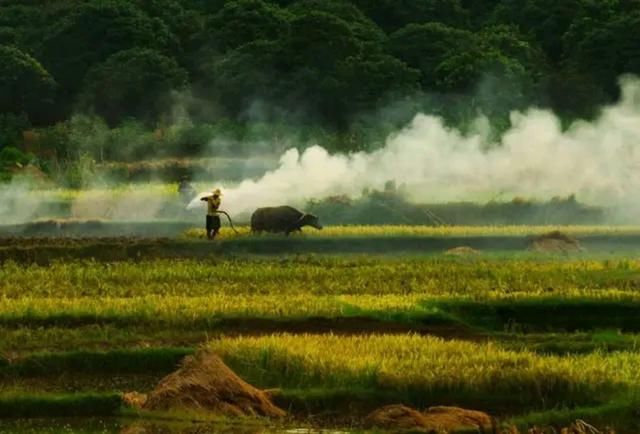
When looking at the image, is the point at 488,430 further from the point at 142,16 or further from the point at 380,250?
the point at 142,16

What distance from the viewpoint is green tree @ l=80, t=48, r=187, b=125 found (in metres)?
64.1

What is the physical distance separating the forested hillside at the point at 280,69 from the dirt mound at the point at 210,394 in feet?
109

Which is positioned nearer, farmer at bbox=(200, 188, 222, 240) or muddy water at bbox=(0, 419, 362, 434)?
muddy water at bbox=(0, 419, 362, 434)

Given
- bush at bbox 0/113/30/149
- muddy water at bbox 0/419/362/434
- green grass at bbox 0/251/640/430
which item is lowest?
muddy water at bbox 0/419/362/434

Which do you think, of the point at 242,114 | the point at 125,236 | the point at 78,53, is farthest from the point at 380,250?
the point at 78,53

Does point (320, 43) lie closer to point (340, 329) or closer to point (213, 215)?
point (213, 215)

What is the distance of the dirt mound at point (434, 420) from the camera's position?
1658cm

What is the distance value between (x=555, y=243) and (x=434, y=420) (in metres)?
16.9

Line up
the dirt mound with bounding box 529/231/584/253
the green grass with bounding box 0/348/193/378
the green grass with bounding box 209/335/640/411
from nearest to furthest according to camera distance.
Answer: the green grass with bounding box 209/335/640/411, the green grass with bounding box 0/348/193/378, the dirt mound with bounding box 529/231/584/253

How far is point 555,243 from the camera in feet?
109

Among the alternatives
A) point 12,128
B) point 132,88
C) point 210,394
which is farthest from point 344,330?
point 132,88

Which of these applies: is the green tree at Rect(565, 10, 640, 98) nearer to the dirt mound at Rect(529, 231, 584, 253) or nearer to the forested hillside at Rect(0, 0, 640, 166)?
the forested hillside at Rect(0, 0, 640, 166)

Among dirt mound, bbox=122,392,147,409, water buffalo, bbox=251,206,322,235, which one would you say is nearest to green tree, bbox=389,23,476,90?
water buffalo, bbox=251,206,322,235

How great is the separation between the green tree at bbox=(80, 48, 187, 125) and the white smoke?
19978 millimetres
